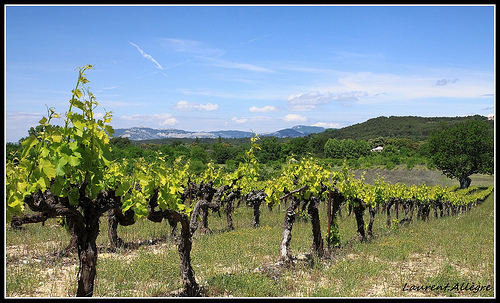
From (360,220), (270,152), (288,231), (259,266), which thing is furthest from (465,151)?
(270,152)

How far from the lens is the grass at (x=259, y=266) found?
6086mm

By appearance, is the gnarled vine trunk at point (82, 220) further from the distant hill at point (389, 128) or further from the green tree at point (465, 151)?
the distant hill at point (389, 128)

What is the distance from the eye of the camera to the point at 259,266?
762 cm

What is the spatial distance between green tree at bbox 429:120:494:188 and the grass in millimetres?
28769

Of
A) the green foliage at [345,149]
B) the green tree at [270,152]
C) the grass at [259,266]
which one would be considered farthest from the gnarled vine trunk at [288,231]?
the green foliage at [345,149]

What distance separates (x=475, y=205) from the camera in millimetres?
27375

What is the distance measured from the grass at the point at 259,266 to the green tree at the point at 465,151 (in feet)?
94.4

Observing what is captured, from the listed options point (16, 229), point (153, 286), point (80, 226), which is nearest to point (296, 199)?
point (153, 286)

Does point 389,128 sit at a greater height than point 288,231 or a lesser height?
greater

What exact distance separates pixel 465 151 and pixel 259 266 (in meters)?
39.0

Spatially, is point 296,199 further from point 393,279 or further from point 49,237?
point 49,237

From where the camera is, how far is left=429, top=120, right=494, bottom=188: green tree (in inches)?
1462

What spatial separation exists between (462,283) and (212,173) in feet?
30.8

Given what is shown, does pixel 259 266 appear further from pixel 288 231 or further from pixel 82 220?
pixel 82 220
